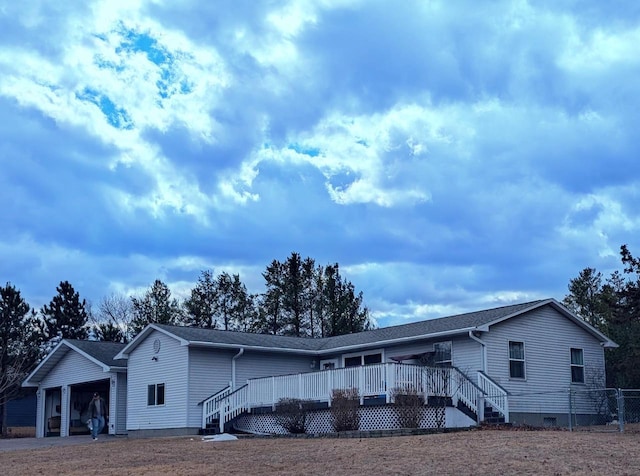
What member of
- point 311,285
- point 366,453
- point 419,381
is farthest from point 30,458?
point 311,285

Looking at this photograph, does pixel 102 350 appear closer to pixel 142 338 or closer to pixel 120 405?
pixel 120 405

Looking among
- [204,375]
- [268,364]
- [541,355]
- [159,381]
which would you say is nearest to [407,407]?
[541,355]

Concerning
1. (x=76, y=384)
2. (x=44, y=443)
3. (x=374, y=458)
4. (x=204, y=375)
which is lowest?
(x=44, y=443)

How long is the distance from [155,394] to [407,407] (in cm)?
1159

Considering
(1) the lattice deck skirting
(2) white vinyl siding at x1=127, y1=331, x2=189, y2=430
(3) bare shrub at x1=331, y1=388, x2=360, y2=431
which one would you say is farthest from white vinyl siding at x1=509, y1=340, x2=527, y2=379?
(2) white vinyl siding at x1=127, y1=331, x2=189, y2=430

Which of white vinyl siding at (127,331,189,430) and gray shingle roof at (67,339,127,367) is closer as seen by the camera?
white vinyl siding at (127,331,189,430)

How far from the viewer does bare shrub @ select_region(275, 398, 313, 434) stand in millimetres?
23766

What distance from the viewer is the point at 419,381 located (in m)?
22.4

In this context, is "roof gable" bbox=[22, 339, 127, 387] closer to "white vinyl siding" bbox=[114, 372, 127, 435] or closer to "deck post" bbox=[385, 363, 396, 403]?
"white vinyl siding" bbox=[114, 372, 127, 435]

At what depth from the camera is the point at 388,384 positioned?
22.1 m

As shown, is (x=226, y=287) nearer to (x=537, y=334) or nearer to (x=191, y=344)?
(x=191, y=344)

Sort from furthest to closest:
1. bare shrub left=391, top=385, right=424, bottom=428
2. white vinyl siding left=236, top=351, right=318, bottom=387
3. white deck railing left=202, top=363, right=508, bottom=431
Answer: white vinyl siding left=236, top=351, right=318, bottom=387 < white deck railing left=202, top=363, right=508, bottom=431 < bare shrub left=391, top=385, right=424, bottom=428

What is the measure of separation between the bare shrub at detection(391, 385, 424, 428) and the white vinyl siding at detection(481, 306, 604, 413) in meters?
3.87

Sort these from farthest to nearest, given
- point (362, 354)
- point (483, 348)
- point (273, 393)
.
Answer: point (362, 354), point (273, 393), point (483, 348)
